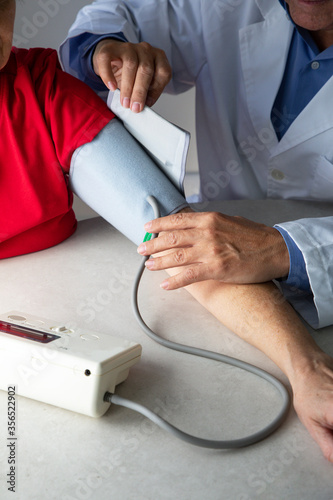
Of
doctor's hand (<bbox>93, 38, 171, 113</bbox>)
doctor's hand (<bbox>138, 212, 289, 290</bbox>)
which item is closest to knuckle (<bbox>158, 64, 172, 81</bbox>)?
doctor's hand (<bbox>93, 38, 171, 113</bbox>)

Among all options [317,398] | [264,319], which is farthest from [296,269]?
[317,398]

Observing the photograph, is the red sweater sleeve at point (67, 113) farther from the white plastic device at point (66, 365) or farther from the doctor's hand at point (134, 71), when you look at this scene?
the white plastic device at point (66, 365)

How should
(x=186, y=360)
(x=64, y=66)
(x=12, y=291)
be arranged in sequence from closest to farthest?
1. (x=186, y=360)
2. (x=12, y=291)
3. (x=64, y=66)

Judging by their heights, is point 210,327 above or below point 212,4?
below

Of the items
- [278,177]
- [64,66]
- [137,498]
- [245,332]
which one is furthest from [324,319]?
[64,66]

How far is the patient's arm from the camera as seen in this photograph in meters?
0.55

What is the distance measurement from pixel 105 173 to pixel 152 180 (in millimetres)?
74

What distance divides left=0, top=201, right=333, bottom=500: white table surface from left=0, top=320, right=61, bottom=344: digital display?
0.07m

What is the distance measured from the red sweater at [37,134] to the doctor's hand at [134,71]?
0.15 feet

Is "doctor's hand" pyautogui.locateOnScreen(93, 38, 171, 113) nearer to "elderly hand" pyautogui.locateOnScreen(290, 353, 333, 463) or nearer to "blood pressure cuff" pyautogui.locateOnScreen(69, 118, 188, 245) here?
"blood pressure cuff" pyautogui.locateOnScreen(69, 118, 188, 245)

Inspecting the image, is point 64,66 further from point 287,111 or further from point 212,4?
point 287,111

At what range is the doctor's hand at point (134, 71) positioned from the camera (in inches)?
33.2

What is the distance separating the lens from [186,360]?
2.16ft

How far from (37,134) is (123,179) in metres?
0.15
